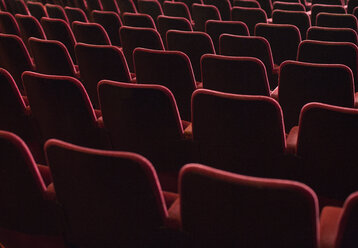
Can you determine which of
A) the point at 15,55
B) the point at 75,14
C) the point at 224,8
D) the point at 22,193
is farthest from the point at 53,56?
the point at 224,8

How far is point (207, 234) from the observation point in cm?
49

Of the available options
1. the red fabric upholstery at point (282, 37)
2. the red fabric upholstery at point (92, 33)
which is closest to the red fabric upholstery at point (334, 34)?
the red fabric upholstery at point (282, 37)

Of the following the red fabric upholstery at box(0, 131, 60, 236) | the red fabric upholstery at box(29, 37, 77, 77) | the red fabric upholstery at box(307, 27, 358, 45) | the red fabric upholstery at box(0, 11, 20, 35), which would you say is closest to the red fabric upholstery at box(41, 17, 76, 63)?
the red fabric upholstery at box(0, 11, 20, 35)

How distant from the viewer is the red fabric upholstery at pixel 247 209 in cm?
41

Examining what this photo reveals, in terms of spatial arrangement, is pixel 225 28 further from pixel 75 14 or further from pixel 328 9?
pixel 75 14

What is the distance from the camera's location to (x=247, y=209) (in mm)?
432

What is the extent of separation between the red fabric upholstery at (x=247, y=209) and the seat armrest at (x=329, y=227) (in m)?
0.06

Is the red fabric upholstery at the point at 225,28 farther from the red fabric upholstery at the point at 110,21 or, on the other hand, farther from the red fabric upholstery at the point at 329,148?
the red fabric upholstery at the point at 329,148

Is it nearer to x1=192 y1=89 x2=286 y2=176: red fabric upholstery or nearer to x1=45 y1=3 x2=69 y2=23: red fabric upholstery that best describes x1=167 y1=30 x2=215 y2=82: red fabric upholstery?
x1=192 y1=89 x2=286 y2=176: red fabric upholstery

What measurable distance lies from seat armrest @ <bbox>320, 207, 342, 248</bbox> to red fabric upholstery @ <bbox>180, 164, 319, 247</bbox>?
2.2 inches

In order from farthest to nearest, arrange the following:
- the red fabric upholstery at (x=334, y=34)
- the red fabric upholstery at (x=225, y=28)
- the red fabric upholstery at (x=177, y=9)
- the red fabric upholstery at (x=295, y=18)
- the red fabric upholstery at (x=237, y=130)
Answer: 1. the red fabric upholstery at (x=177, y=9)
2. the red fabric upholstery at (x=295, y=18)
3. the red fabric upholstery at (x=225, y=28)
4. the red fabric upholstery at (x=334, y=34)
5. the red fabric upholstery at (x=237, y=130)

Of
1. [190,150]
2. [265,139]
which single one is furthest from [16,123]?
[265,139]

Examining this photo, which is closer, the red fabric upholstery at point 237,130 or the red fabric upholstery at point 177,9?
the red fabric upholstery at point 237,130

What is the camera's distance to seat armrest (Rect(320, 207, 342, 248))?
48cm
